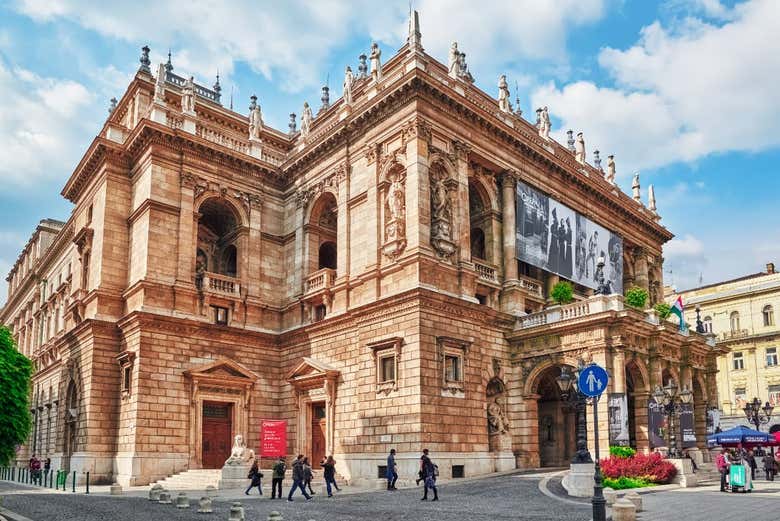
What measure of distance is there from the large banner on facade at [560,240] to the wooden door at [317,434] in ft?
39.5

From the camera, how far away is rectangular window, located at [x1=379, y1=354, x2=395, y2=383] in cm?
2858

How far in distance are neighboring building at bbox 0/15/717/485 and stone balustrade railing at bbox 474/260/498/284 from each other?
154mm

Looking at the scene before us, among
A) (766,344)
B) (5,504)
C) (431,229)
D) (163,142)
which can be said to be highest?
(163,142)

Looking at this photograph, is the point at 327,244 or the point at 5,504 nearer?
the point at 5,504

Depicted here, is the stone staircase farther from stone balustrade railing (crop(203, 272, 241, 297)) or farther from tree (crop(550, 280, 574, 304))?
tree (crop(550, 280, 574, 304))

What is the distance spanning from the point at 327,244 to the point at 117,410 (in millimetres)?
13434

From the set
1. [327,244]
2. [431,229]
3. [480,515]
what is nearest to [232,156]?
[327,244]

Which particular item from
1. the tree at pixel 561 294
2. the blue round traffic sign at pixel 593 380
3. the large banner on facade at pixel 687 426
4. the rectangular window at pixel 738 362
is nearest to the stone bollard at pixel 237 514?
the blue round traffic sign at pixel 593 380

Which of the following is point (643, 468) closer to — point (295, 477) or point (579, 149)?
point (295, 477)

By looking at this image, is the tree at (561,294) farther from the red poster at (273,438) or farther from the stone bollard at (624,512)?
the stone bollard at (624,512)

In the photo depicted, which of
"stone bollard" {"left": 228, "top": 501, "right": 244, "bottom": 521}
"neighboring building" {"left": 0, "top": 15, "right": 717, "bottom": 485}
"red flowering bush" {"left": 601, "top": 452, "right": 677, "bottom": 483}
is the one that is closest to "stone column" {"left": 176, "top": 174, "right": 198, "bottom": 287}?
"neighboring building" {"left": 0, "top": 15, "right": 717, "bottom": 485}

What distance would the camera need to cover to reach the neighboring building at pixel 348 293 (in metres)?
29.0

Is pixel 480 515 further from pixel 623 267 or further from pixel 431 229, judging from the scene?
pixel 623 267

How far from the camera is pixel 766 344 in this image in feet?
193
